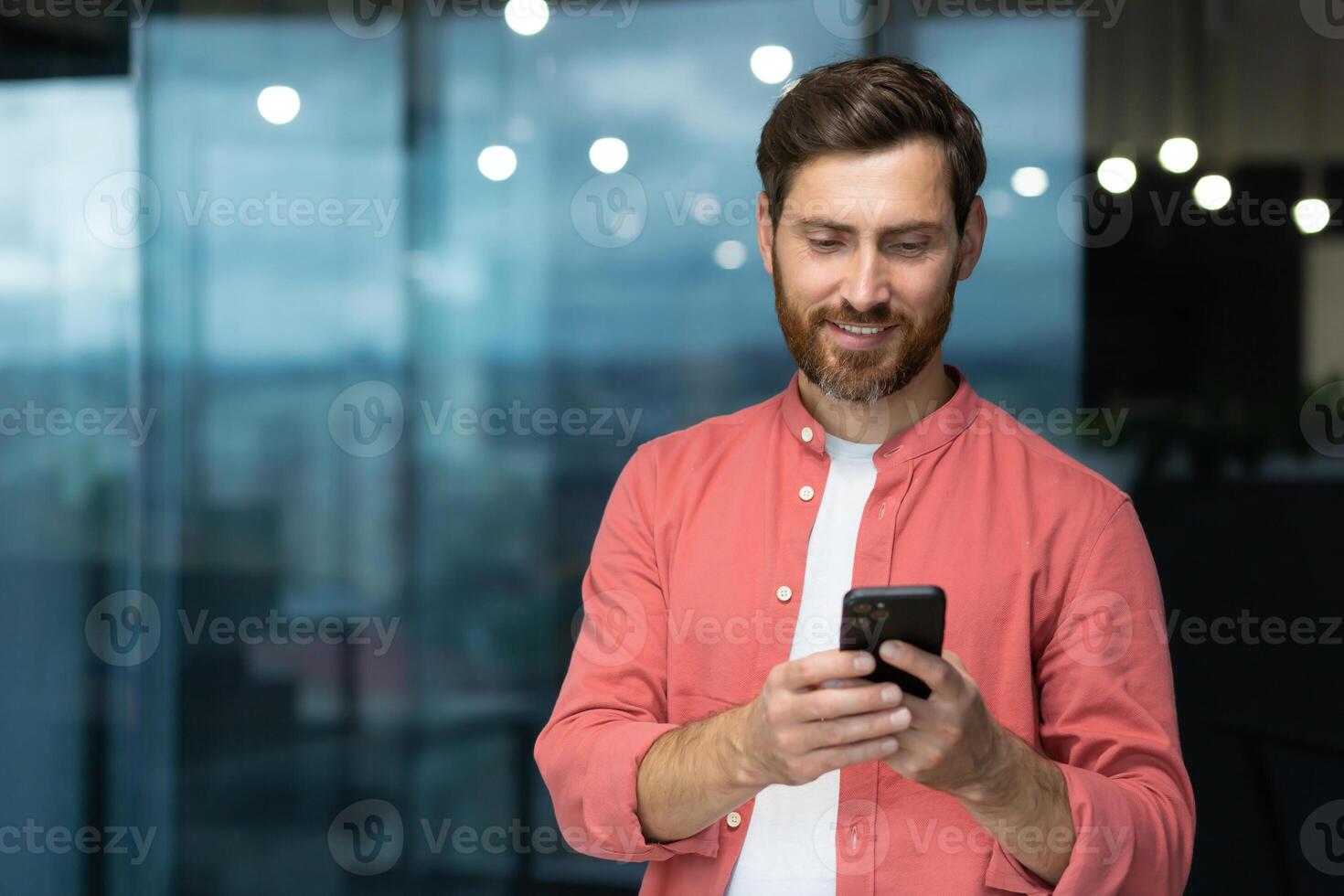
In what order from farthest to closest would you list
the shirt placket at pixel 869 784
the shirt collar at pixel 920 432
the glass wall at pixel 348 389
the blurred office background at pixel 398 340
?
the glass wall at pixel 348 389, the blurred office background at pixel 398 340, the shirt collar at pixel 920 432, the shirt placket at pixel 869 784

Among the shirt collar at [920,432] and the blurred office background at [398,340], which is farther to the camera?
the blurred office background at [398,340]

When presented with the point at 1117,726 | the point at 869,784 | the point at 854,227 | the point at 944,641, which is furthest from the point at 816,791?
the point at 854,227

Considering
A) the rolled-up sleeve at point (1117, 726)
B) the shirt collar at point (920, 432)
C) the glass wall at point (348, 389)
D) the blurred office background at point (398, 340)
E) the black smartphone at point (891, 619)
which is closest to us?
the black smartphone at point (891, 619)

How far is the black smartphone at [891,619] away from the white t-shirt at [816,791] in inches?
8.4

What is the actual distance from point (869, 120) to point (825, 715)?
0.67 metres

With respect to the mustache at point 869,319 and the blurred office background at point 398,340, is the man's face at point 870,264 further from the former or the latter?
the blurred office background at point 398,340

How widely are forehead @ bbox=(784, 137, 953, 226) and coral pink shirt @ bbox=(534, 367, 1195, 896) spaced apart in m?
0.25

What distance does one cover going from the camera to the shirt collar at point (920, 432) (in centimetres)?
146

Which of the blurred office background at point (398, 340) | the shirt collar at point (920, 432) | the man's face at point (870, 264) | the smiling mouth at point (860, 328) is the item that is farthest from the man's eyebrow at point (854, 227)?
the blurred office background at point (398, 340)

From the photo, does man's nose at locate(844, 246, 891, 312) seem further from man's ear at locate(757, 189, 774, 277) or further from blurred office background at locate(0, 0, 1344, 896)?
blurred office background at locate(0, 0, 1344, 896)

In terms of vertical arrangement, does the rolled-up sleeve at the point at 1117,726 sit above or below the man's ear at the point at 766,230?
below

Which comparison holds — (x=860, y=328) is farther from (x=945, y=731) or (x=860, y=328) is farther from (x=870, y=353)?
(x=945, y=731)

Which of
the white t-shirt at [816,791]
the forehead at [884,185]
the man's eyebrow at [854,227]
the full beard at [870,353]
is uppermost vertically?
the forehead at [884,185]

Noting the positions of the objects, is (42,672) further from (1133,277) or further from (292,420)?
(1133,277)
